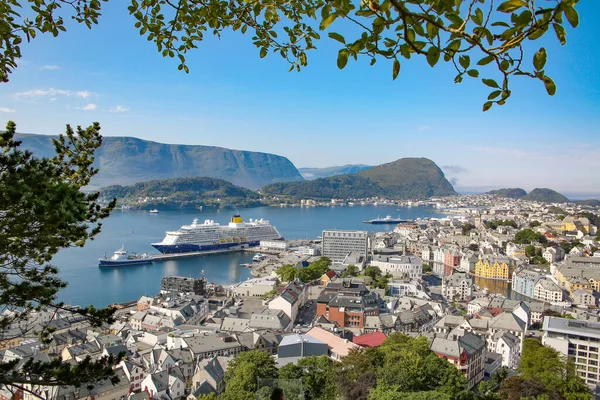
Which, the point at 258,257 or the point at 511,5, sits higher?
the point at 511,5

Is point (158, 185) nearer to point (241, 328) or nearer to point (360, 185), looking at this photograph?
point (360, 185)

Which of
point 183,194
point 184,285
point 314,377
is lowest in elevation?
point 184,285

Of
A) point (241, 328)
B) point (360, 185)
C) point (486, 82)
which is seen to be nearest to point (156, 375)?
point (241, 328)

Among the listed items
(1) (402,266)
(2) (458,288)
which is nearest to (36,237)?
(2) (458,288)

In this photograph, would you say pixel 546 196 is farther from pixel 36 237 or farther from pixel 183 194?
pixel 36 237

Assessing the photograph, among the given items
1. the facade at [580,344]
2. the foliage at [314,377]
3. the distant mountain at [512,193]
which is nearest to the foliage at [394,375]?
the foliage at [314,377]

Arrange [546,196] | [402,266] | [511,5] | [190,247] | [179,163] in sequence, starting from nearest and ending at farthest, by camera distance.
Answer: [511,5], [402,266], [190,247], [546,196], [179,163]
